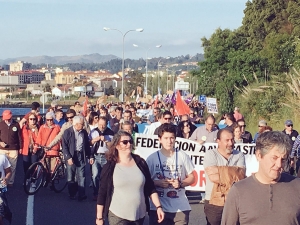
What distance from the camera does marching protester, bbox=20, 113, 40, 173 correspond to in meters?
13.8

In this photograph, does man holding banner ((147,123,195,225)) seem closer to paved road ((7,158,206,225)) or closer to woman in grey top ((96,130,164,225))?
woman in grey top ((96,130,164,225))

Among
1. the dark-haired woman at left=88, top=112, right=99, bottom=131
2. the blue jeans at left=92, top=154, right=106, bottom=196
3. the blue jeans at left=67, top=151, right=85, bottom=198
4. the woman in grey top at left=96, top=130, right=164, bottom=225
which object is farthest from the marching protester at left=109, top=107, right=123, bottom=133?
the woman in grey top at left=96, top=130, right=164, bottom=225

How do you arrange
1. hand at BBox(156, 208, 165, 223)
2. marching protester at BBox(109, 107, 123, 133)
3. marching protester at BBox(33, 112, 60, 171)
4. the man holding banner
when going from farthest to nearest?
marching protester at BBox(109, 107, 123, 133), marching protester at BBox(33, 112, 60, 171), the man holding banner, hand at BBox(156, 208, 165, 223)

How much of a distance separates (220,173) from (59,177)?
7467 mm

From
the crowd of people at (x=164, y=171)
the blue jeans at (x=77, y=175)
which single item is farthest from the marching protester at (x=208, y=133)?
the blue jeans at (x=77, y=175)

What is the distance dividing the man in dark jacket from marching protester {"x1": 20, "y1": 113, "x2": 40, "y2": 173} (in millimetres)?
131

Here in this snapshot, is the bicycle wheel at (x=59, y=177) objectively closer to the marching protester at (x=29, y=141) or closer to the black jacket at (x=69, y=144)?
the marching protester at (x=29, y=141)

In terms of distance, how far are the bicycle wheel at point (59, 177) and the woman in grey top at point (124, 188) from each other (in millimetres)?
7116

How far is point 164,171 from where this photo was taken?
270 inches

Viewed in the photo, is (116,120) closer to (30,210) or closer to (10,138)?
(10,138)

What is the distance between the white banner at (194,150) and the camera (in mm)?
10883

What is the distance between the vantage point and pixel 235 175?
661cm

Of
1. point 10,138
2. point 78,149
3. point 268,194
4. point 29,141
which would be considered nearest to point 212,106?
point 29,141

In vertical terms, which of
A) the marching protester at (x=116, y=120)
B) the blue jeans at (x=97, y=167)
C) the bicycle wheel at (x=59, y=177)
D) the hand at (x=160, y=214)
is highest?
the marching protester at (x=116, y=120)
